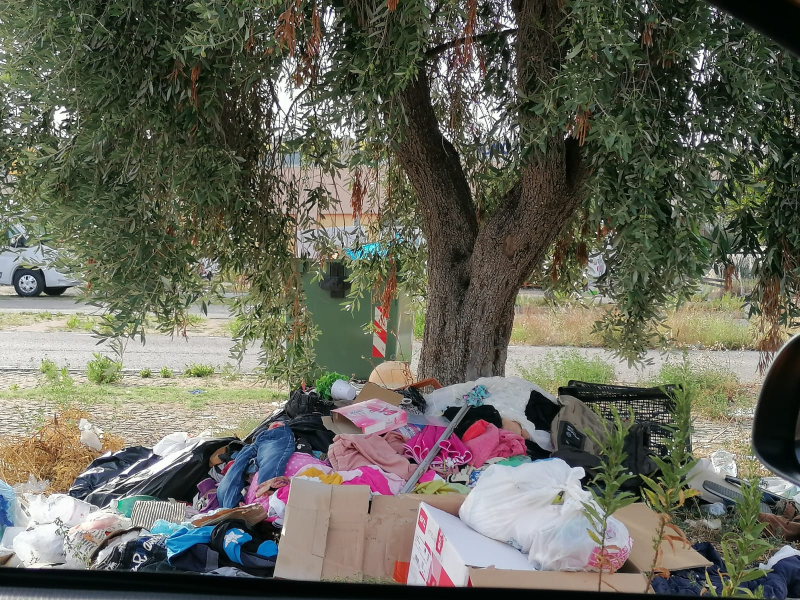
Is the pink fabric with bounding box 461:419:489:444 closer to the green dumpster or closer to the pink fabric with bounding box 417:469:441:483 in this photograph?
the pink fabric with bounding box 417:469:441:483

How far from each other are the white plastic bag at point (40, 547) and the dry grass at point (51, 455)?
1610 mm

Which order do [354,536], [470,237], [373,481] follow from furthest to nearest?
[470,237]
[373,481]
[354,536]

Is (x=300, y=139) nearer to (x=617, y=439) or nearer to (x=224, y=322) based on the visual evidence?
(x=617, y=439)

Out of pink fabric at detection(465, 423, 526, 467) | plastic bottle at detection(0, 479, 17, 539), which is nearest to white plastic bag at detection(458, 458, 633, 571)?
pink fabric at detection(465, 423, 526, 467)

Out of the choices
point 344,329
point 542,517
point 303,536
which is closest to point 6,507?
point 303,536

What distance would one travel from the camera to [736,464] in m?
5.95

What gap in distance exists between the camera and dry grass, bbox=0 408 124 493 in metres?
5.61

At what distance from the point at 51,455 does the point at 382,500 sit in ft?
12.1

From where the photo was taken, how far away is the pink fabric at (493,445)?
4488 mm

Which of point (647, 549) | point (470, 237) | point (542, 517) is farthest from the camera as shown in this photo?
point (470, 237)

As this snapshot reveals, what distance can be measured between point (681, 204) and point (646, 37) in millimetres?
892

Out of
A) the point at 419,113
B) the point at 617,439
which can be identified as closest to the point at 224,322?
the point at 419,113

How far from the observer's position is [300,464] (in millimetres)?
4371

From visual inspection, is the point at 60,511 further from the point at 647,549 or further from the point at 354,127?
the point at 647,549
